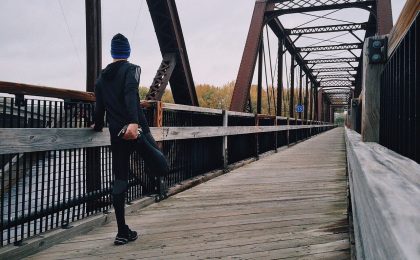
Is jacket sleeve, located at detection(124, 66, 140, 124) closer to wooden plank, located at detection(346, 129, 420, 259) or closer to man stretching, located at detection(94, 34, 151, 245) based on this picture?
man stretching, located at detection(94, 34, 151, 245)

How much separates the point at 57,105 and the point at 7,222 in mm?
865

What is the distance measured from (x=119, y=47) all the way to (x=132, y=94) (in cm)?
42

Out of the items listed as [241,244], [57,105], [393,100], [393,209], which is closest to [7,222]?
[57,105]

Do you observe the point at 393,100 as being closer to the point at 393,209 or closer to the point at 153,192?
the point at 393,209

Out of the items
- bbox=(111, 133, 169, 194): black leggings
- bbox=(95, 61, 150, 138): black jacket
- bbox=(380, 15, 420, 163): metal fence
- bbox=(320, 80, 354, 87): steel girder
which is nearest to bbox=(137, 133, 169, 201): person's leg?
bbox=(111, 133, 169, 194): black leggings

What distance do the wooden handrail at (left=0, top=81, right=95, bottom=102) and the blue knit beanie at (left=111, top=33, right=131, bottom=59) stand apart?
1.47 ft

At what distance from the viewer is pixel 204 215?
351 cm

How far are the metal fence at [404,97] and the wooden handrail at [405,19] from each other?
3 centimetres

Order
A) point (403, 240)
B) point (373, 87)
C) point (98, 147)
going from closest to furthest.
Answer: point (403, 240) < point (373, 87) < point (98, 147)

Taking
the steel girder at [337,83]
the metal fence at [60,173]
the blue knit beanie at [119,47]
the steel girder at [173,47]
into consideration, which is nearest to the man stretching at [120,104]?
the blue knit beanie at [119,47]

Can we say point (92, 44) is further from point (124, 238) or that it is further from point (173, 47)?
point (173, 47)

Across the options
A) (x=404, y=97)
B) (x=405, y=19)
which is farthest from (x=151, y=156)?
(x=405, y=19)

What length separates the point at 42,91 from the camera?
243 centimetres

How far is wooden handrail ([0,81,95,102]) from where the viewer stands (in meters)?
2.16
